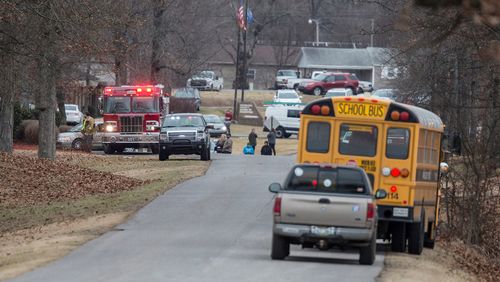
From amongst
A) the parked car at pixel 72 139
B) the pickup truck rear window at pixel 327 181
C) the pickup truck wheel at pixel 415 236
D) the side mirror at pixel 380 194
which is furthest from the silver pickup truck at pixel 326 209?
the parked car at pixel 72 139

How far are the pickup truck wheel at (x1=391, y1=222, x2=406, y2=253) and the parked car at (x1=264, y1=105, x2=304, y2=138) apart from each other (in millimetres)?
48810

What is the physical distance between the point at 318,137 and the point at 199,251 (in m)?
3.07

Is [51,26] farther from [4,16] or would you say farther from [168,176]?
[168,176]

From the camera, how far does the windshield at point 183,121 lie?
137 ft

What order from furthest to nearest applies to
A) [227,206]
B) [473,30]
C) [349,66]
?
[349,66] → [227,206] → [473,30]

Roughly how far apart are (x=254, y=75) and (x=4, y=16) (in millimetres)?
87386

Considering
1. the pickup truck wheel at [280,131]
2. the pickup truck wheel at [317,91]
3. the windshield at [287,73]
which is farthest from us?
the windshield at [287,73]

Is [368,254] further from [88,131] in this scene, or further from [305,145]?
[88,131]

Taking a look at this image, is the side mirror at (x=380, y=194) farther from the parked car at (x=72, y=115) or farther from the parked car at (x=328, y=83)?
the parked car at (x=328, y=83)

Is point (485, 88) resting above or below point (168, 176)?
above

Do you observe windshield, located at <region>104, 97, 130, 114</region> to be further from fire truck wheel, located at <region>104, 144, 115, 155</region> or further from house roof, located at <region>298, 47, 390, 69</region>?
house roof, located at <region>298, 47, 390, 69</region>

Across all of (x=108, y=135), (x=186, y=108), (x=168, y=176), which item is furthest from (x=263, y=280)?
(x=186, y=108)

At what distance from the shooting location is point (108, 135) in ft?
155

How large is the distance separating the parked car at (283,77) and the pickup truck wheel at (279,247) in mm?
82336
